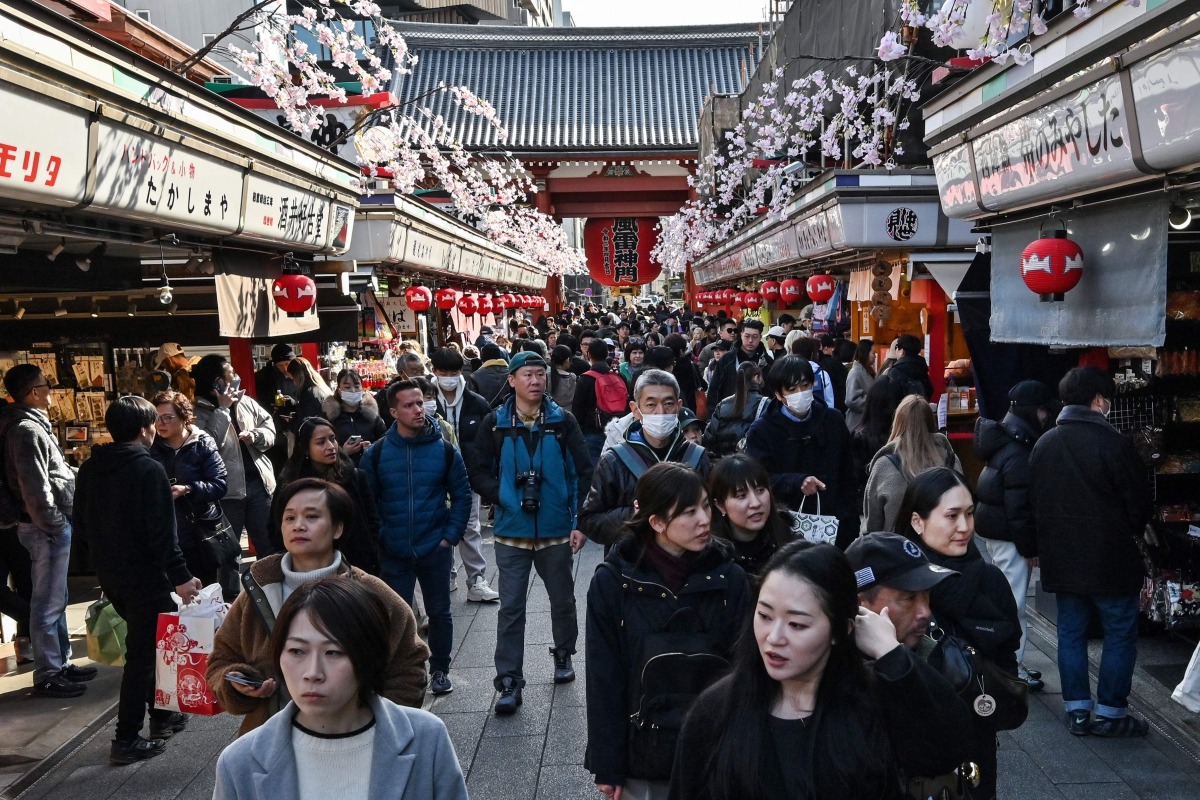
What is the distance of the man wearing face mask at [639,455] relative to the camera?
5051 mm

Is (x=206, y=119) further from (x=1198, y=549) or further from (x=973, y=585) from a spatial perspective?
(x=1198, y=549)

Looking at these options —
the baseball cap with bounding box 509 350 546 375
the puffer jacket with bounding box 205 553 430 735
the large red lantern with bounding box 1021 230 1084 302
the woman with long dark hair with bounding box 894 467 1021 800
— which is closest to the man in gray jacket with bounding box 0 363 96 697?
the baseball cap with bounding box 509 350 546 375

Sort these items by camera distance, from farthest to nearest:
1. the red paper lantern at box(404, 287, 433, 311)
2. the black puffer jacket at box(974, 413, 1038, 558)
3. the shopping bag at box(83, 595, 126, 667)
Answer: the red paper lantern at box(404, 287, 433, 311)
the shopping bag at box(83, 595, 126, 667)
the black puffer jacket at box(974, 413, 1038, 558)

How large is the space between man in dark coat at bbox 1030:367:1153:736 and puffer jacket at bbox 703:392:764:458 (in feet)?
7.98

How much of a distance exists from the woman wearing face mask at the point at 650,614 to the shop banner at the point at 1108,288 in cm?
321

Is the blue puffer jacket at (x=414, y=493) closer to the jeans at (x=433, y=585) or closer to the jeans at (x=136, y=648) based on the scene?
the jeans at (x=433, y=585)

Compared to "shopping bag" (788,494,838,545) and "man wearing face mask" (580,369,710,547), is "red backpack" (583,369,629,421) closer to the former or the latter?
"man wearing face mask" (580,369,710,547)

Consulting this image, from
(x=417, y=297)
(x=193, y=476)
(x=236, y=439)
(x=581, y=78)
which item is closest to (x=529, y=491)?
(x=193, y=476)

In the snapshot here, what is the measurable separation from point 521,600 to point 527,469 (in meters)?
0.76

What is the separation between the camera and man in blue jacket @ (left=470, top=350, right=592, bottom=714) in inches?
230

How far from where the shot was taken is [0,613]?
6.93m

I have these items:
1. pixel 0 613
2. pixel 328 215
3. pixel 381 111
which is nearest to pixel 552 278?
pixel 381 111

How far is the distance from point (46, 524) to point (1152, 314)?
6.50 metres

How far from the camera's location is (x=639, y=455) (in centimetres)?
512
